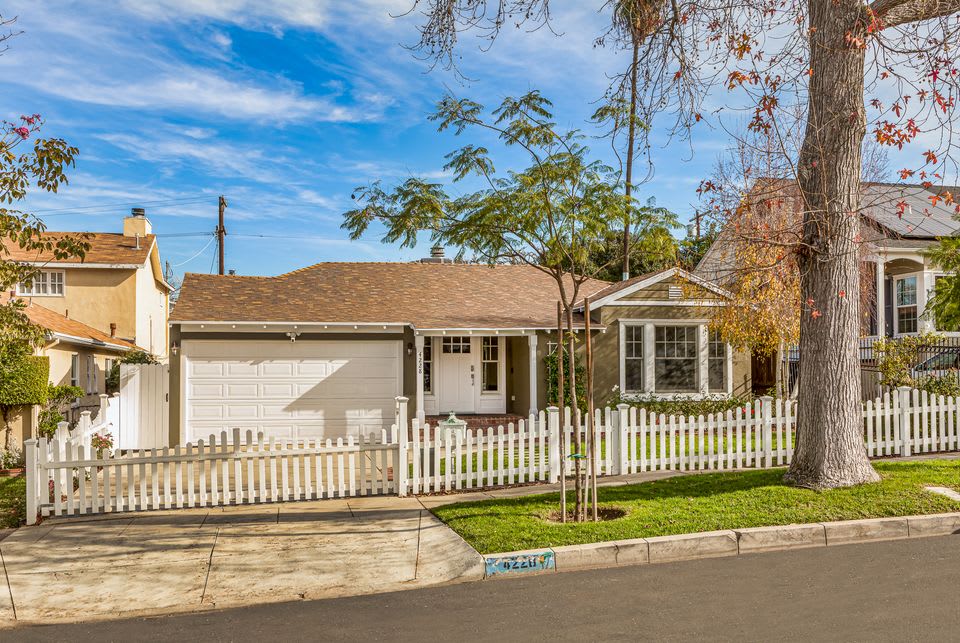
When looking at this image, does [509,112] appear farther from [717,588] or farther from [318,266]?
[318,266]

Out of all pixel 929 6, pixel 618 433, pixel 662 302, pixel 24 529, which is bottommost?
pixel 24 529

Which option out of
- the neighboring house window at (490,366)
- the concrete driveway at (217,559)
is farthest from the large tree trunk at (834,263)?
the neighboring house window at (490,366)

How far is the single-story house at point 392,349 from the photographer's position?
16203 mm

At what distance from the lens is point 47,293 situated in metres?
26.0

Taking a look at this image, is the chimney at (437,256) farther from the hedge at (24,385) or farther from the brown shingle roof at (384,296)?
the hedge at (24,385)

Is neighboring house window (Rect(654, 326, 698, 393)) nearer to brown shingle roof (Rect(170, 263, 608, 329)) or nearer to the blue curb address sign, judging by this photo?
brown shingle roof (Rect(170, 263, 608, 329))

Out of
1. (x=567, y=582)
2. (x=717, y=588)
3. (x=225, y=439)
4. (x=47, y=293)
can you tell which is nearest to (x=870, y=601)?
(x=717, y=588)

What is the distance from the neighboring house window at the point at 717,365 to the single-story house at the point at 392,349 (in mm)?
25

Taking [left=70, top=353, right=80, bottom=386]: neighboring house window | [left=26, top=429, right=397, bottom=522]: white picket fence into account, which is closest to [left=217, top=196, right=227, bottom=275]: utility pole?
[left=70, top=353, right=80, bottom=386]: neighboring house window

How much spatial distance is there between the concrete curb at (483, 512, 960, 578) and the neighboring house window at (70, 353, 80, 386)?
1719 cm

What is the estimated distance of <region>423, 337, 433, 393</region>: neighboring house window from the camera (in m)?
18.4

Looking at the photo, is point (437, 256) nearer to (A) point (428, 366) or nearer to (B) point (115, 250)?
(A) point (428, 366)

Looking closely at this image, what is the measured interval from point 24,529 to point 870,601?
8435 millimetres

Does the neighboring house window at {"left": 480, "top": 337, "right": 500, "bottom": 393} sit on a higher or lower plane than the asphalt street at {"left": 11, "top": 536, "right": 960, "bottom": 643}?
higher
